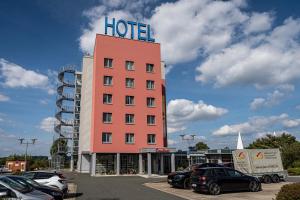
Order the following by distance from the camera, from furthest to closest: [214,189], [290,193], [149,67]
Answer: [149,67] → [214,189] → [290,193]

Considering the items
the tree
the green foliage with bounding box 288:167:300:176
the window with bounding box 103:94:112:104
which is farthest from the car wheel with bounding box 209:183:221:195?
the tree

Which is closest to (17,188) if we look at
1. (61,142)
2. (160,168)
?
(160,168)

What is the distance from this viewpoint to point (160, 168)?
46.9 m

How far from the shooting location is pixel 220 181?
66.1ft

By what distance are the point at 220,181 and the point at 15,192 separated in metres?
13.5

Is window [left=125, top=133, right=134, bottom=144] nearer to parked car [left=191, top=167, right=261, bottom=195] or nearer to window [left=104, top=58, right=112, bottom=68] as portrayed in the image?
window [left=104, top=58, right=112, bottom=68]

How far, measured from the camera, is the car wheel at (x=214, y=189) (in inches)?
776

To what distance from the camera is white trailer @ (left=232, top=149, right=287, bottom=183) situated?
28.5m

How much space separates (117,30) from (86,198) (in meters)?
36.0

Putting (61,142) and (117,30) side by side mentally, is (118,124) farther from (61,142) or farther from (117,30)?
(61,142)

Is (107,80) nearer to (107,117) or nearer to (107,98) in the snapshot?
(107,98)

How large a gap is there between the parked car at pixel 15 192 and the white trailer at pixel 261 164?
71.6ft

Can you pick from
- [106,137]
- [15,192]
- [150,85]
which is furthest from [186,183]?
[150,85]

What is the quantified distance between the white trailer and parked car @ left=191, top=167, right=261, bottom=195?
7054 mm
